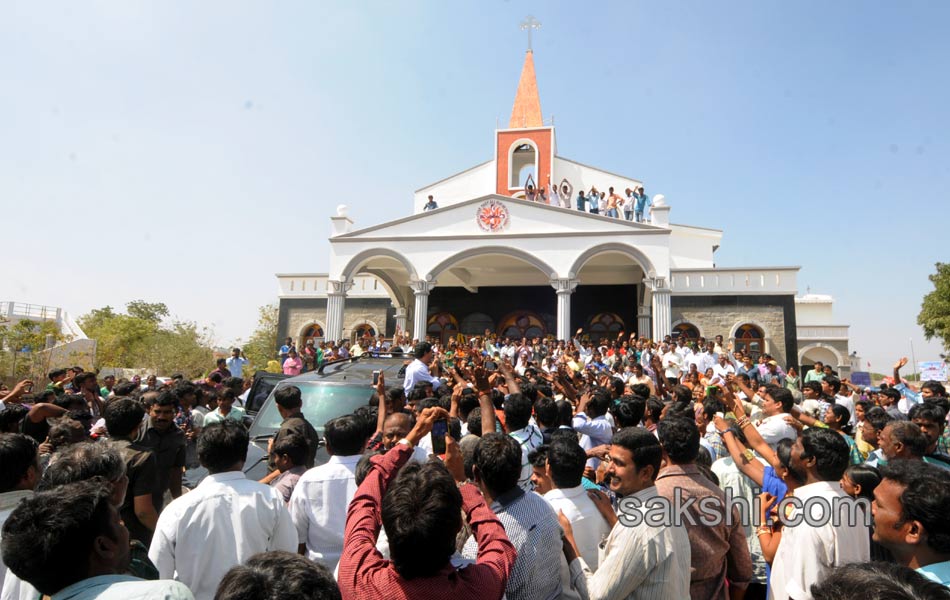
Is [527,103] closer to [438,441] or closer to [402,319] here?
[402,319]

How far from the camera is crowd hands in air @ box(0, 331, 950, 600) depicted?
5.17 feet

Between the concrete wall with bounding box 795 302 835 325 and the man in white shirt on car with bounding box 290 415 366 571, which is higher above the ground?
the concrete wall with bounding box 795 302 835 325

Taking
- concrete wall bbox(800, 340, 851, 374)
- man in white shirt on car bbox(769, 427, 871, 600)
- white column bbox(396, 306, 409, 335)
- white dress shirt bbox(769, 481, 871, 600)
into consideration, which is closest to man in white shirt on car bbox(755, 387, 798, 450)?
man in white shirt on car bbox(769, 427, 871, 600)

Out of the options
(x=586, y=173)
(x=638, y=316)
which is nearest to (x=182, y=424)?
(x=638, y=316)

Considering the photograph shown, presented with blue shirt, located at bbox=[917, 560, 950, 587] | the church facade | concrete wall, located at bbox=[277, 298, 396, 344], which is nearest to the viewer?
blue shirt, located at bbox=[917, 560, 950, 587]

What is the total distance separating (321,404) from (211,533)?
379cm

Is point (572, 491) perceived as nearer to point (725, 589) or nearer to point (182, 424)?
point (725, 589)

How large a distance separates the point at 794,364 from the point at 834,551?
61.4 feet

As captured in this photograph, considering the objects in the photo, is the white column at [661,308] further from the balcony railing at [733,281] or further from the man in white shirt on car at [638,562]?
the man in white shirt on car at [638,562]

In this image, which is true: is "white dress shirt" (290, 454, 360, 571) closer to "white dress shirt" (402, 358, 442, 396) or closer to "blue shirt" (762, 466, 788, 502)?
"blue shirt" (762, 466, 788, 502)

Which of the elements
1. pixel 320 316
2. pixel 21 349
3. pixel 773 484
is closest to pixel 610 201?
pixel 320 316

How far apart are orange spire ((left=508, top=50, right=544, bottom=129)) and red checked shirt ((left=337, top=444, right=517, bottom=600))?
2951 centimetres

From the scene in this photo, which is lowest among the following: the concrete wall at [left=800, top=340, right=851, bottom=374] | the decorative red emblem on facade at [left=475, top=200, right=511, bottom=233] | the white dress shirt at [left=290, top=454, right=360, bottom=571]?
the white dress shirt at [left=290, top=454, right=360, bottom=571]

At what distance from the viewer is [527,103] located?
100 feet
